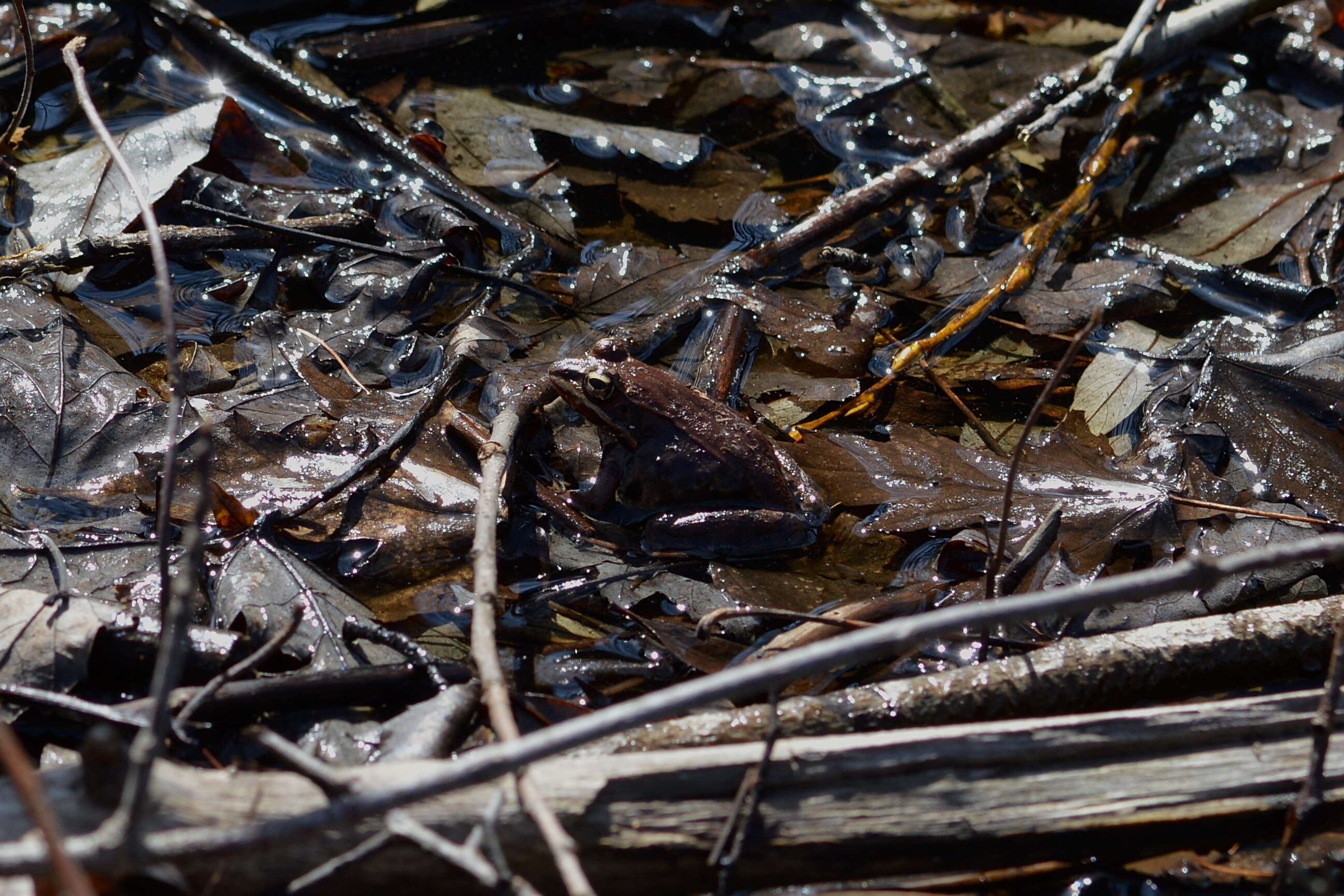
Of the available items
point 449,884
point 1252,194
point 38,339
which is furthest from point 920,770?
point 1252,194

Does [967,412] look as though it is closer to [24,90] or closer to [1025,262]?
[1025,262]

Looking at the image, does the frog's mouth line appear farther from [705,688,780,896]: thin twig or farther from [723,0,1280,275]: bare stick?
[705,688,780,896]: thin twig

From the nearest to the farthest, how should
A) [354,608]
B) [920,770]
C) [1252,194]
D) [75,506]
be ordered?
[920,770]
[354,608]
[75,506]
[1252,194]

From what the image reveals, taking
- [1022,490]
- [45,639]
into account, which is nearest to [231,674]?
[45,639]

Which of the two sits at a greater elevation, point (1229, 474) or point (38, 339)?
point (1229, 474)

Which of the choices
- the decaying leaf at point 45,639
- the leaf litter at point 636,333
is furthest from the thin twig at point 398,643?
the decaying leaf at point 45,639

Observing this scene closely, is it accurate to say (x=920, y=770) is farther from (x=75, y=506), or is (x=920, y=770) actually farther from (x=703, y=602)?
(x=75, y=506)
